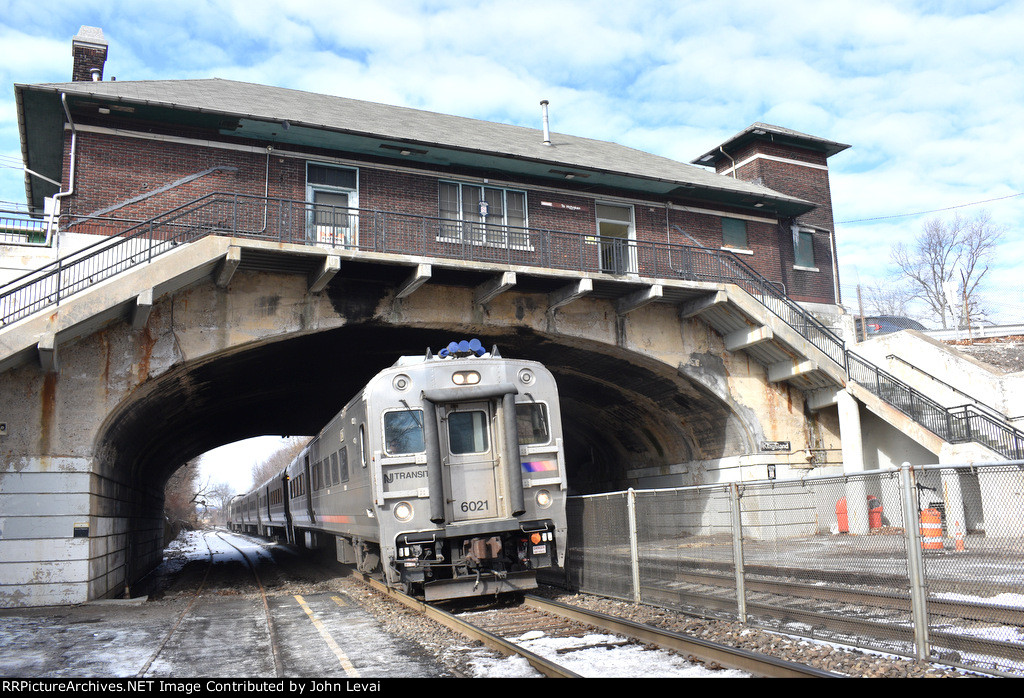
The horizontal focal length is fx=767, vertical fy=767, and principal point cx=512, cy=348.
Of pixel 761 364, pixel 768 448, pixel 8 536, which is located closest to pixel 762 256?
pixel 761 364

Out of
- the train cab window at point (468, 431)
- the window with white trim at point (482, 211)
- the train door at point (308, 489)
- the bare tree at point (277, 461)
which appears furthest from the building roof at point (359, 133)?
the bare tree at point (277, 461)

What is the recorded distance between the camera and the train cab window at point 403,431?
10883mm

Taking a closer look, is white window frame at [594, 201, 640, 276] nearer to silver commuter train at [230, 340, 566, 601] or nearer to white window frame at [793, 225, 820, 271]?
white window frame at [793, 225, 820, 271]

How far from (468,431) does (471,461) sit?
440 mm

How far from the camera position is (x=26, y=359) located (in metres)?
13.4

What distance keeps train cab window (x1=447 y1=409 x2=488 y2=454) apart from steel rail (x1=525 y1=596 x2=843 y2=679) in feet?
9.18

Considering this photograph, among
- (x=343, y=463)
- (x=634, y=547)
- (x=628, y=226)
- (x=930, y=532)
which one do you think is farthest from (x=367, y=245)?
(x=930, y=532)

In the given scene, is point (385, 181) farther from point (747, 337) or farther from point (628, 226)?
point (747, 337)

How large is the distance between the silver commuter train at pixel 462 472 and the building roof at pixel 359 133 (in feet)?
26.3

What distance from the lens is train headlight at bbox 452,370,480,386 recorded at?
11.1 metres

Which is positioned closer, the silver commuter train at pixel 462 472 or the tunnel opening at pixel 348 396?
the silver commuter train at pixel 462 472

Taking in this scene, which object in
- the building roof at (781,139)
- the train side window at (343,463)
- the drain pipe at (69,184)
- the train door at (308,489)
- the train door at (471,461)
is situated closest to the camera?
the train door at (471,461)

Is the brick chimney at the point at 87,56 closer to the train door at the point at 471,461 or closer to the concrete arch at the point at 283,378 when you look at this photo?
the concrete arch at the point at 283,378

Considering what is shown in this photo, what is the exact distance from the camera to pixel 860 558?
7234mm
